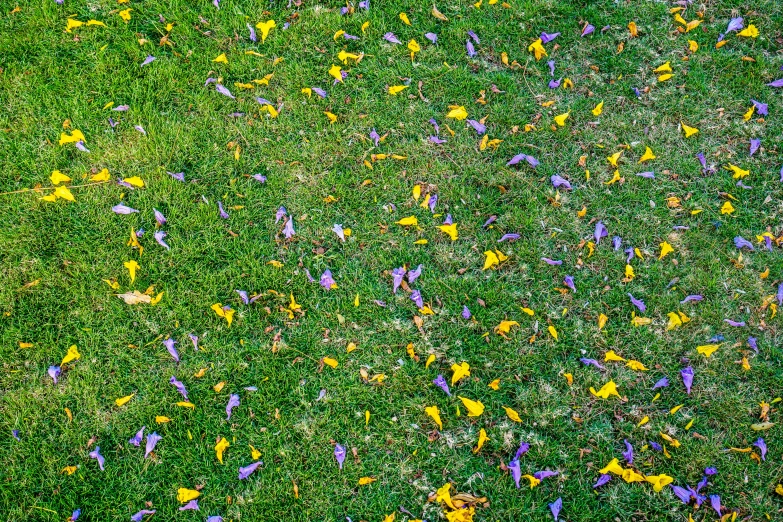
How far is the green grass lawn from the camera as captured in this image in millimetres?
2869

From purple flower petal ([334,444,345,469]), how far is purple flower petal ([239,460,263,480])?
1.20ft

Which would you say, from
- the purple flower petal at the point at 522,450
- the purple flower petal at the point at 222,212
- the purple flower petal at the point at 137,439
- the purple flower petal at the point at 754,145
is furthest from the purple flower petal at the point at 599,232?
the purple flower petal at the point at 137,439

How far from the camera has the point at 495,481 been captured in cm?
285

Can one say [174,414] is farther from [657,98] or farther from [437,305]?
[657,98]

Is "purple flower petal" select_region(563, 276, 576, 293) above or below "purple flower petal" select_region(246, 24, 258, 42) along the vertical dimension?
below

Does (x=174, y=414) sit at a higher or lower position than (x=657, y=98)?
lower

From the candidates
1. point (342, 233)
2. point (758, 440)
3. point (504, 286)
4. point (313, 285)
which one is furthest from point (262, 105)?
point (758, 440)

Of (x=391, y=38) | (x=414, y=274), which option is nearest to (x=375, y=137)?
(x=391, y=38)

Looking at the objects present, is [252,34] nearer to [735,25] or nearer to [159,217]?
[159,217]

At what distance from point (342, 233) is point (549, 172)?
1374 millimetres

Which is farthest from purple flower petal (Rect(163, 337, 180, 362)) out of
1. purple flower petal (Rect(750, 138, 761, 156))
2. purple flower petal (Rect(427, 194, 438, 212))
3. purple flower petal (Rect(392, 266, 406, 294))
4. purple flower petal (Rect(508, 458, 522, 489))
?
purple flower petal (Rect(750, 138, 761, 156))

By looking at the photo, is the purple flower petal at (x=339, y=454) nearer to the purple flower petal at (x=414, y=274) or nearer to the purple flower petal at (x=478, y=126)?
the purple flower petal at (x=414, y=274)

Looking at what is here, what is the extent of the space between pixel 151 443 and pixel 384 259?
154cm

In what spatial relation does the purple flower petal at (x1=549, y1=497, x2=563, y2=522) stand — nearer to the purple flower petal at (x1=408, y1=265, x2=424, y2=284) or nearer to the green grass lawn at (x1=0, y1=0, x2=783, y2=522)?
the green grass lawn at (x1=0, y1=0, x2=783, y2=522)
